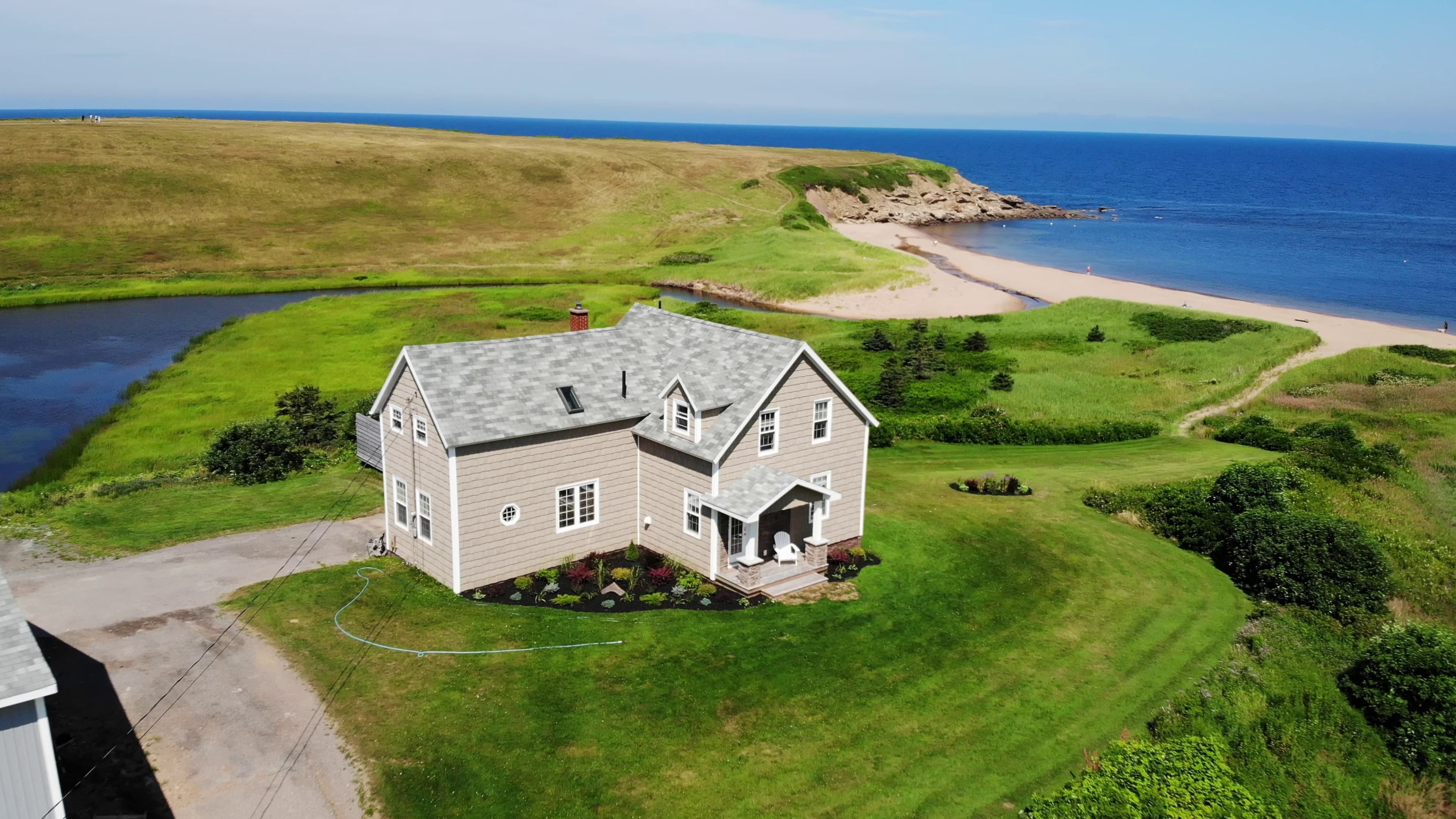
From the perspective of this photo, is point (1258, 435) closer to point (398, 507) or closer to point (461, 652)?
point (461, 652)

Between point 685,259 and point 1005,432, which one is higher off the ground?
point 685,259

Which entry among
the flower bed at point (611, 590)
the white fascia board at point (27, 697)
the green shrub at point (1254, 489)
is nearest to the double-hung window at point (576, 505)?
the flower bed at point (611, 590)

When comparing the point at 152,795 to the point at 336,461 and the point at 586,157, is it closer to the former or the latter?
the point at 336,461

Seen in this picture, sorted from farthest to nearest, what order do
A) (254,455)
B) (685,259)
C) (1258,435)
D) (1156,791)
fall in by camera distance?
1. (685,259)
2. (1258,435)
3. (254,455)
4. (1156,791)

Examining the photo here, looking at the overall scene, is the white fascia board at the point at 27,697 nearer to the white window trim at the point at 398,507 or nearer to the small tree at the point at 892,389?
the white window trim at the point at 398,507

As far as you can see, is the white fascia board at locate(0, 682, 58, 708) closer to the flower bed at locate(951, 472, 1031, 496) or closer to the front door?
the front door

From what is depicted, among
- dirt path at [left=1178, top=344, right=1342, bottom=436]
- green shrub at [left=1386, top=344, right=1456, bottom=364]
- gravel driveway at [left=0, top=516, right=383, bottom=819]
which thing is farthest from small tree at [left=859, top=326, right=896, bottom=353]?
gravel driveway at [left=0, top=516, right=383, bottom=819]

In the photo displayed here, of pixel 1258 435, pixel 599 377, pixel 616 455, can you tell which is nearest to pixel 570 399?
pixel 599 377
